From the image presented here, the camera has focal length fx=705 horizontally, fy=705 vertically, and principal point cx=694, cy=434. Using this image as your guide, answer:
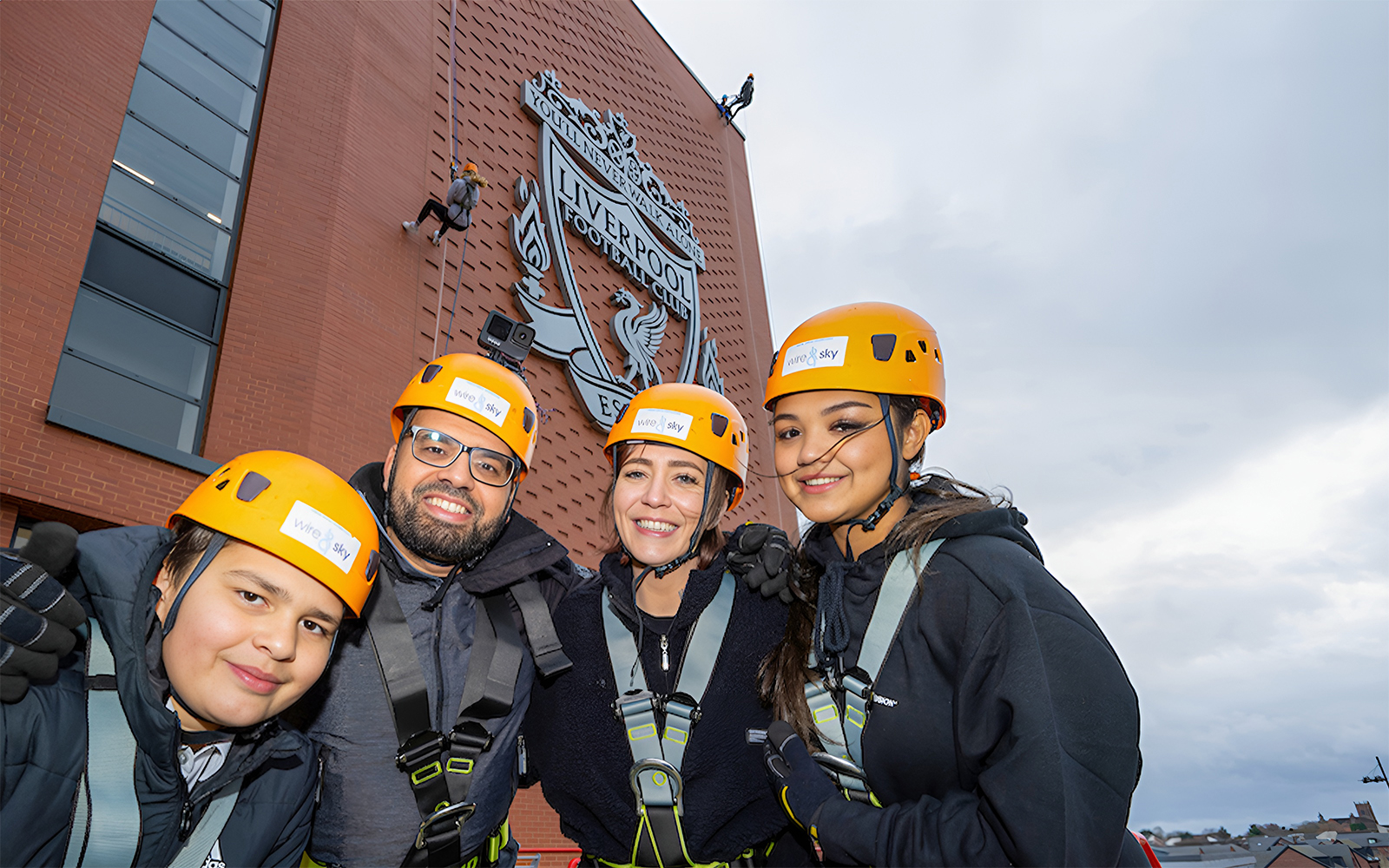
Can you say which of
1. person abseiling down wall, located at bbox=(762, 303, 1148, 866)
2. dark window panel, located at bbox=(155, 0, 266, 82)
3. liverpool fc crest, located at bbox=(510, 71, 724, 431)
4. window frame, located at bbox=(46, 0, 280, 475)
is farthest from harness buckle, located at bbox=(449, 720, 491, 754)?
dark window panel, located at bbox=(155, 0, 266, 82)

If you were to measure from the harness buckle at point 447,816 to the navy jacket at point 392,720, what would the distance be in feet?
0.26

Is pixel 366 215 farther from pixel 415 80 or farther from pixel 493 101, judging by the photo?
pixel 493 101

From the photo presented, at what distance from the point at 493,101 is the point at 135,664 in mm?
14105

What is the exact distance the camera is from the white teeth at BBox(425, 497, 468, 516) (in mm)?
3438

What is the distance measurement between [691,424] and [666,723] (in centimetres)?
142

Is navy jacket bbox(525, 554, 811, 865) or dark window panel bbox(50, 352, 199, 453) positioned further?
dark window panel bbox(50, 352, 199, 453)

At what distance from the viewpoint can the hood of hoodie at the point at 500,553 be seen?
3361mm

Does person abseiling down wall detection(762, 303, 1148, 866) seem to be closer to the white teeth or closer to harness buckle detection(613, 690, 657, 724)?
harness buckle detection(613, 690, 657, 724)

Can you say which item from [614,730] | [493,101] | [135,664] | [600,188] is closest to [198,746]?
[135,664]

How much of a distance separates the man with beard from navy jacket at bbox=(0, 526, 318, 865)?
37 cm

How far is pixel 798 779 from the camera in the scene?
241 centimetres

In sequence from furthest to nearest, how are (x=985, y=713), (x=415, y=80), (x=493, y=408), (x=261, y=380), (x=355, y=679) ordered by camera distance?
(x=415, y=80) < (x=261, y=380) < (x=493, y=408) < (x=355, y=679) < (x=985, y=713)

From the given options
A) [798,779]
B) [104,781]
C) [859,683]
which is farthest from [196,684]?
[859,683]

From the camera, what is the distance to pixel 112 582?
2088mm
